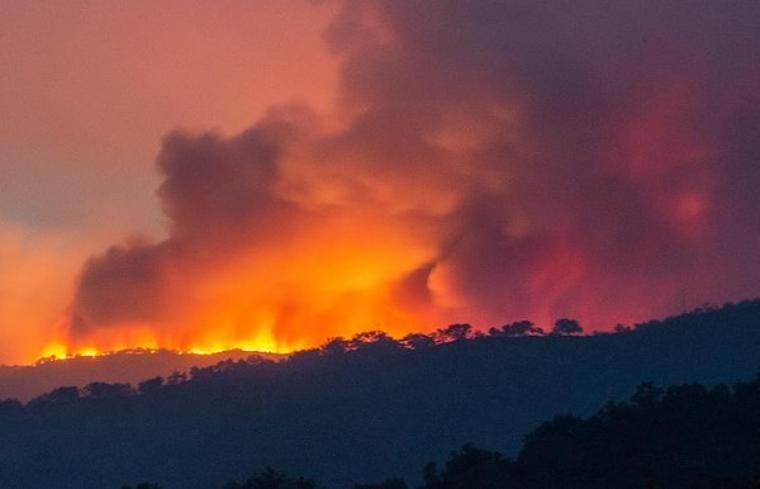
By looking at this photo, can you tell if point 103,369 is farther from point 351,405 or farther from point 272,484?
point 272,484

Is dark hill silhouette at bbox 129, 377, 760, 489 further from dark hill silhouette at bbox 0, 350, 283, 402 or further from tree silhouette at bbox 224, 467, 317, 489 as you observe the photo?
dark hill silhouette at bbox 0, 350, 283, 402

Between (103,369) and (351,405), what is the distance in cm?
1719

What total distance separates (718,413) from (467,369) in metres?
32.6

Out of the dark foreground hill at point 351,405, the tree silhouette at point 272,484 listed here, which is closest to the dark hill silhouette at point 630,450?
the tree silhouette at point 272,484

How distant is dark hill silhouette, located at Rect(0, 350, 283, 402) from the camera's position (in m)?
85.7

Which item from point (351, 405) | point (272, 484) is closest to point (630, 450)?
point (272, 484)

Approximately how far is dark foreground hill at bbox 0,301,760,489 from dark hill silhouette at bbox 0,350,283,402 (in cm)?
280

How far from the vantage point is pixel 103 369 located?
87.8 m

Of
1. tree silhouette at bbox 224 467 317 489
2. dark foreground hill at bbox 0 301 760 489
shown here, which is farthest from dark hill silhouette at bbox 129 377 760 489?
dark foreground hill at bbox 0 301 760 489

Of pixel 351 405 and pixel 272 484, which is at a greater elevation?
pixel 351 405

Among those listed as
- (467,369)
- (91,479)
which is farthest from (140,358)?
(467,369)

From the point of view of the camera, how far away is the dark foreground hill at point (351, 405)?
68.6m

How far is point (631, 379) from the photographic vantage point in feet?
224

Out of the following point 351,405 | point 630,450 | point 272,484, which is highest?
point 351,405
